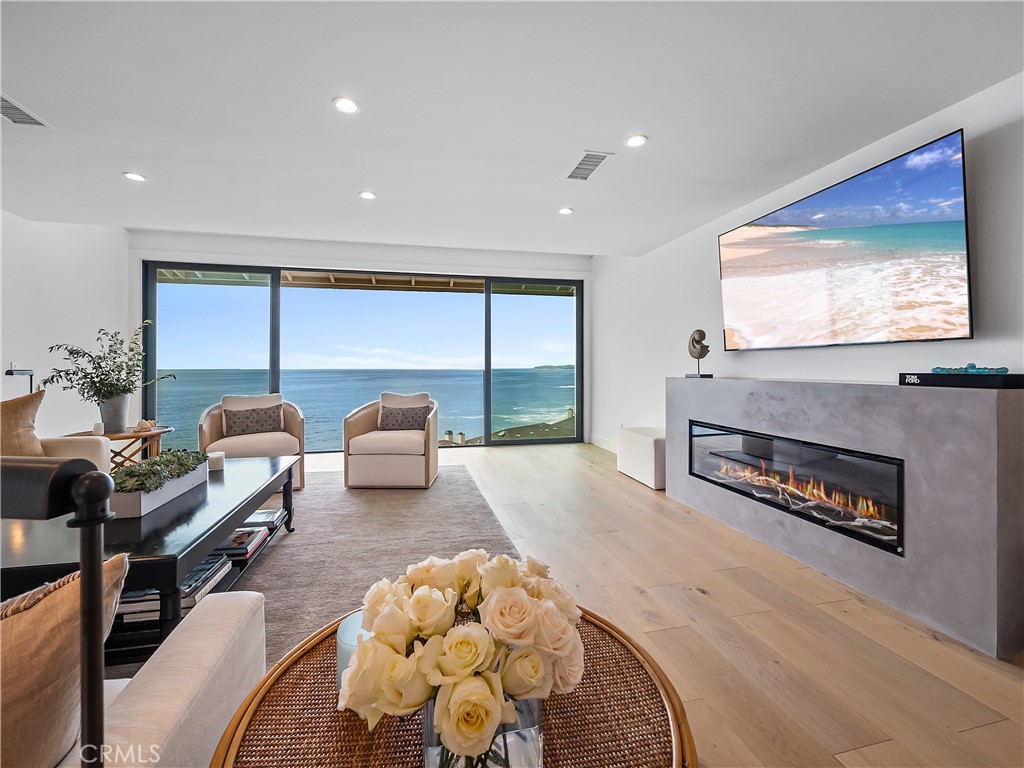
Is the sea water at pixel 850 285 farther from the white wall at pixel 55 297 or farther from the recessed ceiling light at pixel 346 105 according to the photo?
the white wall at pixel 55 297

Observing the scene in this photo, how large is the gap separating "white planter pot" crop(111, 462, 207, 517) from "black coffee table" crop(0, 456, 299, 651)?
3 centimetres

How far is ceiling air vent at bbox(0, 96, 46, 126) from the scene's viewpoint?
224 centimetres

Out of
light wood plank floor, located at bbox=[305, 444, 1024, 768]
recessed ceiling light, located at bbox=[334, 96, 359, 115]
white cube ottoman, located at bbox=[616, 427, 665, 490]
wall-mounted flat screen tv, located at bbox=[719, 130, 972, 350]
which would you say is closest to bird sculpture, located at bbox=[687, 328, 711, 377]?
wall-mounted flat screen tv, located at bbox=[719, 130, 972, 350]

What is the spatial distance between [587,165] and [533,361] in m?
4.00

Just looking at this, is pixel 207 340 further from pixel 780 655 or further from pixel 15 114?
pixel 780 655

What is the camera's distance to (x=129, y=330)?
5.40 meters

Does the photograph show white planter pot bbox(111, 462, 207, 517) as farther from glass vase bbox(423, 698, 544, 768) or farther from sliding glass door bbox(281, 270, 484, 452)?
sliding glass door bbox(281, 270, 484, 452)

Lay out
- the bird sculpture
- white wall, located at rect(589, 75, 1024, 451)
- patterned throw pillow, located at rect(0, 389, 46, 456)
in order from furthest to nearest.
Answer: the bird sculpture → patterned throw pillow, located at rect(0, 389, 46, 456) → white wall, located at rect(589, 75, 1024, 451)

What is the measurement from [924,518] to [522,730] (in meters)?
2.23

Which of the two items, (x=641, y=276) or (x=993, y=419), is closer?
(x=993, y=419)

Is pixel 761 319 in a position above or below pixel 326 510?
above

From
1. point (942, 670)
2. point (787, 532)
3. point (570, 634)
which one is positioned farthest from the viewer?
point (787, 532)

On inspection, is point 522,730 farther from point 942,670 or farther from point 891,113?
point 891,113

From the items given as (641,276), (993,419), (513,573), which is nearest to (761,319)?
(993,419)
